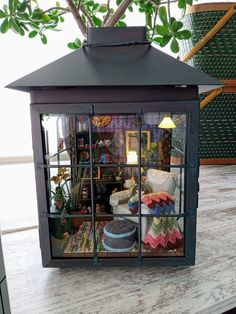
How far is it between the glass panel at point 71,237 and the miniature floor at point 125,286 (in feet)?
0.18

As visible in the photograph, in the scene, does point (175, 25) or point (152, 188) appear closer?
point (152, 188)

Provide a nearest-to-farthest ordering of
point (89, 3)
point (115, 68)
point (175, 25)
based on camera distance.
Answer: point (115, 68), point (175, 25), point (89, 3)

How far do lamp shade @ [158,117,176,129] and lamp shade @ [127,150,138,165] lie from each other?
0.08 m

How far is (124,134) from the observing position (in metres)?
0.57

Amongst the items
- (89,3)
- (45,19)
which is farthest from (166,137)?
(89,3)

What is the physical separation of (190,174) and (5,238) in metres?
0.64

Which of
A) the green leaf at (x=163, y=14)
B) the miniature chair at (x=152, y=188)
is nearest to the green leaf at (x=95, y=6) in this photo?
the green leaf at (x=163, y=14)

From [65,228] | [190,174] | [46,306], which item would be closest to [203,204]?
[190,174]

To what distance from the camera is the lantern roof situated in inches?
19.7

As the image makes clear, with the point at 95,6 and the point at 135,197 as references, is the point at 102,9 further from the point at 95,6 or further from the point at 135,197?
the point at 135,197

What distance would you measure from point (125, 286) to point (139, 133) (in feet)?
1.16

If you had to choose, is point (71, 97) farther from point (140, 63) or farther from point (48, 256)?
point (48, 256)

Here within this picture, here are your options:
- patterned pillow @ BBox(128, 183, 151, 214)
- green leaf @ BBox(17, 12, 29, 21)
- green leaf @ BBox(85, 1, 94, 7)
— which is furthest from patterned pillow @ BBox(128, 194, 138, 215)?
green leaf @ BBox(85, 1, 94, 7)

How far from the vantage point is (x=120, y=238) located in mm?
615
